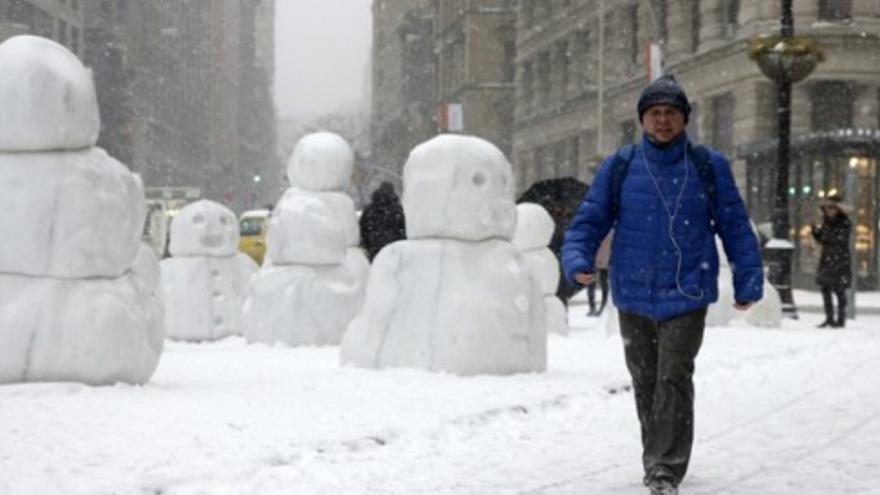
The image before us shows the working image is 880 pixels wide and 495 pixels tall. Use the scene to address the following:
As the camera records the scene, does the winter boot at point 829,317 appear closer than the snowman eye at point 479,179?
No

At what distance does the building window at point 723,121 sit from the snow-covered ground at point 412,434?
31.5 metres

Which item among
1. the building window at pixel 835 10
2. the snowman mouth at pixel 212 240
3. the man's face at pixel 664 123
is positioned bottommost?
the snowman mouth at pixel 212 240

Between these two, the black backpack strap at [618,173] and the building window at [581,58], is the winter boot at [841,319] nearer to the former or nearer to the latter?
the black backpack strap at [618,173]

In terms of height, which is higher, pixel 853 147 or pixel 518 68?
pixel 518 68

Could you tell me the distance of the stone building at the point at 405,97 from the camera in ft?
343

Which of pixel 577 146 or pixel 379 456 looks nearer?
pixel 379 456

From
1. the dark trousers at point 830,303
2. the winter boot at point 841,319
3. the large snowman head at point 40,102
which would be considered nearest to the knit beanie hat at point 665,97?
the large snowman head at point 40,102

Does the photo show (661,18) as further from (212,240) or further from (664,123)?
(664,123)

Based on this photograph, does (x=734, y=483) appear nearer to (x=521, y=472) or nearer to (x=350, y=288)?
(x=521, y=472)

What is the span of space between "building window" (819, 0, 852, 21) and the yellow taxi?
56.4 ft

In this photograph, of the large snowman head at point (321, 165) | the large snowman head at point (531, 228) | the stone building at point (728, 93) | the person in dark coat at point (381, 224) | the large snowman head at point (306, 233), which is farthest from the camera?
the stone building at point (728, 93)

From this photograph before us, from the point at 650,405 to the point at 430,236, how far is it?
5385 millimetres

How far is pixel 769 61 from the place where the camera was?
2231 centimetres

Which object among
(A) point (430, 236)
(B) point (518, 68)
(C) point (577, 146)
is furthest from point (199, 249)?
(B) point (518, 68)
